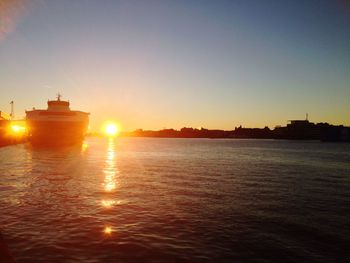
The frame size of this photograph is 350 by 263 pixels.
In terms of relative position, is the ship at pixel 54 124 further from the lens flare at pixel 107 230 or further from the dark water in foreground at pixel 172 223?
the lens flare at pixel 107 230

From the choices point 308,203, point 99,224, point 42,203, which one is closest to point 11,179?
point 42,203

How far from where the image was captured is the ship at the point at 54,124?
87.0 m

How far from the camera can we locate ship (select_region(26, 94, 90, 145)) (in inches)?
3425

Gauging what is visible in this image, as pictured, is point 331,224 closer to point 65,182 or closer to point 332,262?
point 332,262

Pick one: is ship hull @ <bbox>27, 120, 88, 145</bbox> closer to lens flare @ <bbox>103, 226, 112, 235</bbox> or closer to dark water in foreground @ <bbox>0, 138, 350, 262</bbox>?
dark water in foreground @ <bbox>0, 138, 350, 262</bbox>

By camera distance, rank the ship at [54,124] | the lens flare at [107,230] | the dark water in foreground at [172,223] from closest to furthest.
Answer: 1. the dark water in foreground at [172,223]
2. the lens flare at [107,230]
3. the ship at [54,124]

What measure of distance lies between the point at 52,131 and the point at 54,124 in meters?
2.50

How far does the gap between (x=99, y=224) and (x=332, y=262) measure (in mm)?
9577

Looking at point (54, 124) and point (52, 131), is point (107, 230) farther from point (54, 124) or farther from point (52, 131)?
point (52, 131)

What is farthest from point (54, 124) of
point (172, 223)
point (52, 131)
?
point (172, 223)

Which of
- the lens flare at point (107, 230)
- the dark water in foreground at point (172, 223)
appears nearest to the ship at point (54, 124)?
the dark water in foreground at point (172, 223)

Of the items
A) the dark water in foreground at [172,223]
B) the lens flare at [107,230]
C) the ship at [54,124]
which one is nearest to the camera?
the dark water in foreground at [172,223]

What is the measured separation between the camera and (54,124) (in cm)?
8738

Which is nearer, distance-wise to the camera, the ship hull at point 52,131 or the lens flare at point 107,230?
the lens flare at point 107,230
